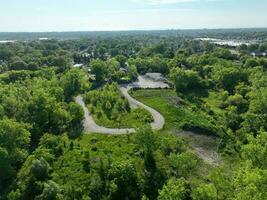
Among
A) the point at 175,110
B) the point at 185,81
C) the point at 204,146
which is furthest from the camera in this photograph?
the point at 185,81

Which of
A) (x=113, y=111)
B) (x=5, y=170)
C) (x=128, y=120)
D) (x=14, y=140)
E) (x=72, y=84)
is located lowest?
(x=128, y=120)

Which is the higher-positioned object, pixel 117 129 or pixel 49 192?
pixel 49 192

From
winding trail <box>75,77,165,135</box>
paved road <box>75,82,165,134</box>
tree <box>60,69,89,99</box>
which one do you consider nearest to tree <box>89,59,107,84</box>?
tree <box>60,69,89,99</box>

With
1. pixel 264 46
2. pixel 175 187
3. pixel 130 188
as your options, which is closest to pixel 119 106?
pixel 130 188

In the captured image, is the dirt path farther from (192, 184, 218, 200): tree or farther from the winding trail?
(192, 184, 218, 200): tree

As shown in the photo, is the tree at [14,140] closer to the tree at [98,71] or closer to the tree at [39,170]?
the tree at [39,170]

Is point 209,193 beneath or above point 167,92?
above

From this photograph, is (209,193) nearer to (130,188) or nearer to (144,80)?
(130,188)

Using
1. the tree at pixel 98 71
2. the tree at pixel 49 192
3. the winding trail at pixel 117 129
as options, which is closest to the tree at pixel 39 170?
the tree at pixel 49 192

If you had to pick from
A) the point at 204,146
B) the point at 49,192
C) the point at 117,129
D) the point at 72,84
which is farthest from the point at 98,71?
the point at 49,192

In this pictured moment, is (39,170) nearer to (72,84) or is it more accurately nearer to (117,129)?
(117,129)

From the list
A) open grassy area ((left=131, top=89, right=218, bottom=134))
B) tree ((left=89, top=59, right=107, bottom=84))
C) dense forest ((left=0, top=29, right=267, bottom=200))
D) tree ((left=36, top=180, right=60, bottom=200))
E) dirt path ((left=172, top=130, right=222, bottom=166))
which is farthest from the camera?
tree ((left=89, top=59, right=107, bottom=84))
